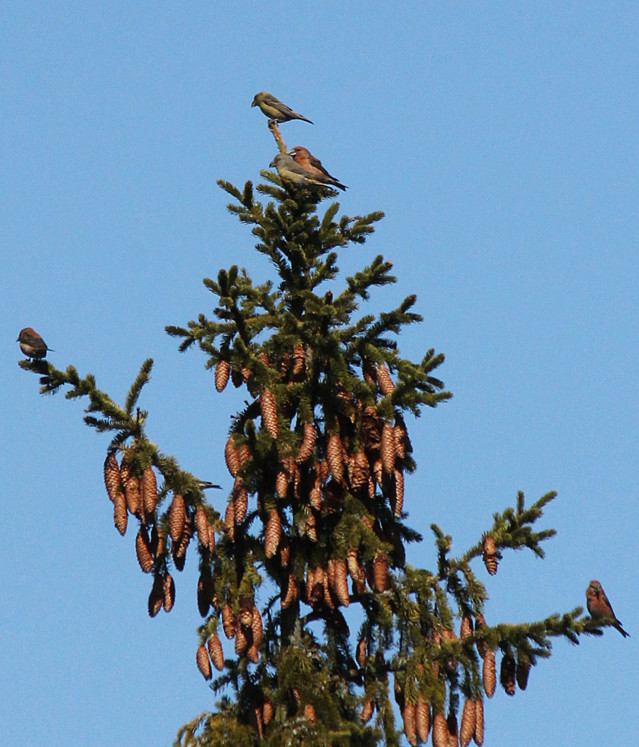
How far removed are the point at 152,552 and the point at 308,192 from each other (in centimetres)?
373

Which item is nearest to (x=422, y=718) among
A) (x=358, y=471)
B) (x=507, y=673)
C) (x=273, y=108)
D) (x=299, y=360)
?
(x=507, y=673)

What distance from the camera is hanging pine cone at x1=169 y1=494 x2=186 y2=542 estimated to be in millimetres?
8953

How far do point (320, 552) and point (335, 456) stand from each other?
0.72 m

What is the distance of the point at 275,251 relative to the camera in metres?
10.8

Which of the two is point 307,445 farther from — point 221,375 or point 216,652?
point 216,652

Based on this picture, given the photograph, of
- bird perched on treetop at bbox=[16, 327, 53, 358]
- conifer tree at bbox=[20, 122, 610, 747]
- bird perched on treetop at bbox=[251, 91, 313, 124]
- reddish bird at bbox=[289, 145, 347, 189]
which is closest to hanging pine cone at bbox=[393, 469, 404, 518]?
conifer tree at bbox=[20, 122, 610, 747]

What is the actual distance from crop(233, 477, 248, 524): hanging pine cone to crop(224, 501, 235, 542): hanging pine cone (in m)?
0.04

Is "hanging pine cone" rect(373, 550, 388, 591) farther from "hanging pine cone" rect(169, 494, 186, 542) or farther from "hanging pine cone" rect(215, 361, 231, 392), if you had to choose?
"hanging pine cone" rect(215, 361, 231, 392)

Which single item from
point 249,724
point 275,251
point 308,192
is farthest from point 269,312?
point 249,724

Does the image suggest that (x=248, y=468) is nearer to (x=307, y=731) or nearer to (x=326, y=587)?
(x=326, y=587)

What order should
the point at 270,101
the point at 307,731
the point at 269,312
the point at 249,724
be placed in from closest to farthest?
the point at 307,731 → the point at 249,724 → the point at 269,312 → the point at 270,101

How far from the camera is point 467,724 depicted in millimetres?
8672

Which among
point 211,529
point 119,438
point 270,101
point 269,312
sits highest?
point 270,101

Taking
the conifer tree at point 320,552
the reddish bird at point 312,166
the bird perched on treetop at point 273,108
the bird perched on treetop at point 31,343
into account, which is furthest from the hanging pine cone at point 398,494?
the bird perched on treetop at point 273,108
